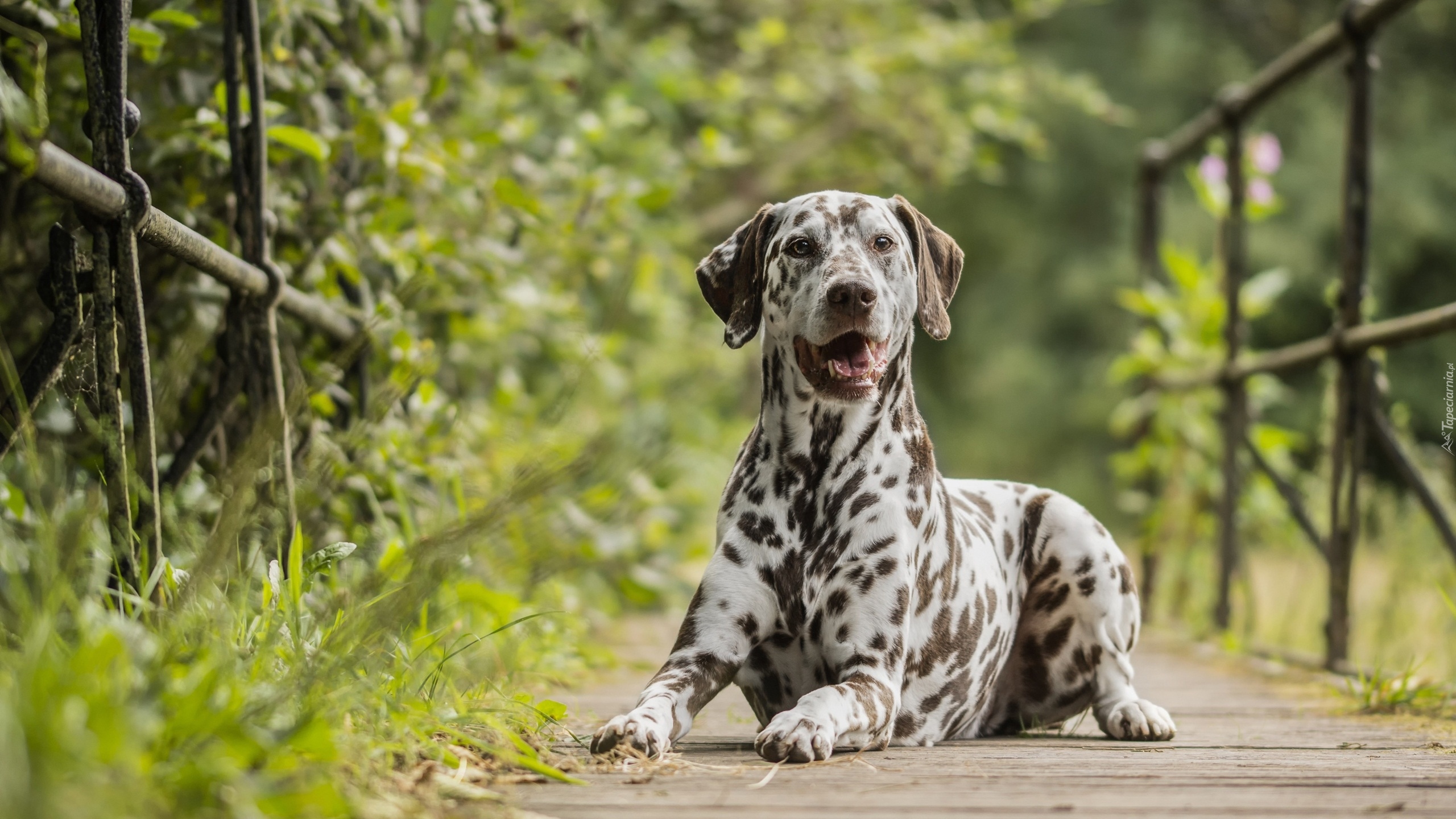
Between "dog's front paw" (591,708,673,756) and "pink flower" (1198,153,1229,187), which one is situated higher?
"pink flower" (1198,153,1229,187)

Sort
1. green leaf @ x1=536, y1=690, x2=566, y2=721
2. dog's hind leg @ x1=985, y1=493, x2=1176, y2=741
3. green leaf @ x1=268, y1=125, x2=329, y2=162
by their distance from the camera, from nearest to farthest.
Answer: green leaf @ x1=536, y1=690, x2=566, y2=721 → green leaf @ x1=268, y1=125, x2=329, y2=162 → dog's hind leg @ x1=985, y1=493, x2=1176, y2=741

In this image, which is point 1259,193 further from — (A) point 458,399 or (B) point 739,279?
(B) point 739,279

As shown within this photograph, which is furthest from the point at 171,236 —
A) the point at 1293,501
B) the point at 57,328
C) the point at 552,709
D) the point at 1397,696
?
the point at 1293,501

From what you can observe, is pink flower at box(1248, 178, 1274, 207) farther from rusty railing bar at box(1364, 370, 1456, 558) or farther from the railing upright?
rusty railing bar at box(1364, 370, 1456, 558)

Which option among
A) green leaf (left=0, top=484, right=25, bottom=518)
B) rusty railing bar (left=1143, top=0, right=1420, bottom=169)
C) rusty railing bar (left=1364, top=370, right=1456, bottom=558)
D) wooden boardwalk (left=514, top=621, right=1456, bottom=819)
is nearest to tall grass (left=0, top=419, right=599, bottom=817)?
green leaf (left=0, top=484, right=25, bottom=518)

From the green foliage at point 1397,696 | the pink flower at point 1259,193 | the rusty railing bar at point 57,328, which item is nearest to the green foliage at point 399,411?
the rusty railing bar at point 57,328

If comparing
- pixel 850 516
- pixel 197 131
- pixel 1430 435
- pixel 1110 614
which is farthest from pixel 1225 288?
pixel 1430 435

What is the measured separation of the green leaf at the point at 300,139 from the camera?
10.2 feet

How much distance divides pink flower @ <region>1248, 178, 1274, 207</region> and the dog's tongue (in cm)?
464

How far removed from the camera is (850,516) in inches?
116

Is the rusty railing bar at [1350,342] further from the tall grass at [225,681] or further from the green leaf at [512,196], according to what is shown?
the tall grass at [225,681]

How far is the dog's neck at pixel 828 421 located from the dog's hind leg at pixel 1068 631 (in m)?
0.65

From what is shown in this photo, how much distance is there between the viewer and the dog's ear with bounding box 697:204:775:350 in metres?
3.16

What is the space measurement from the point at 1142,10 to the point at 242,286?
17407 mm
